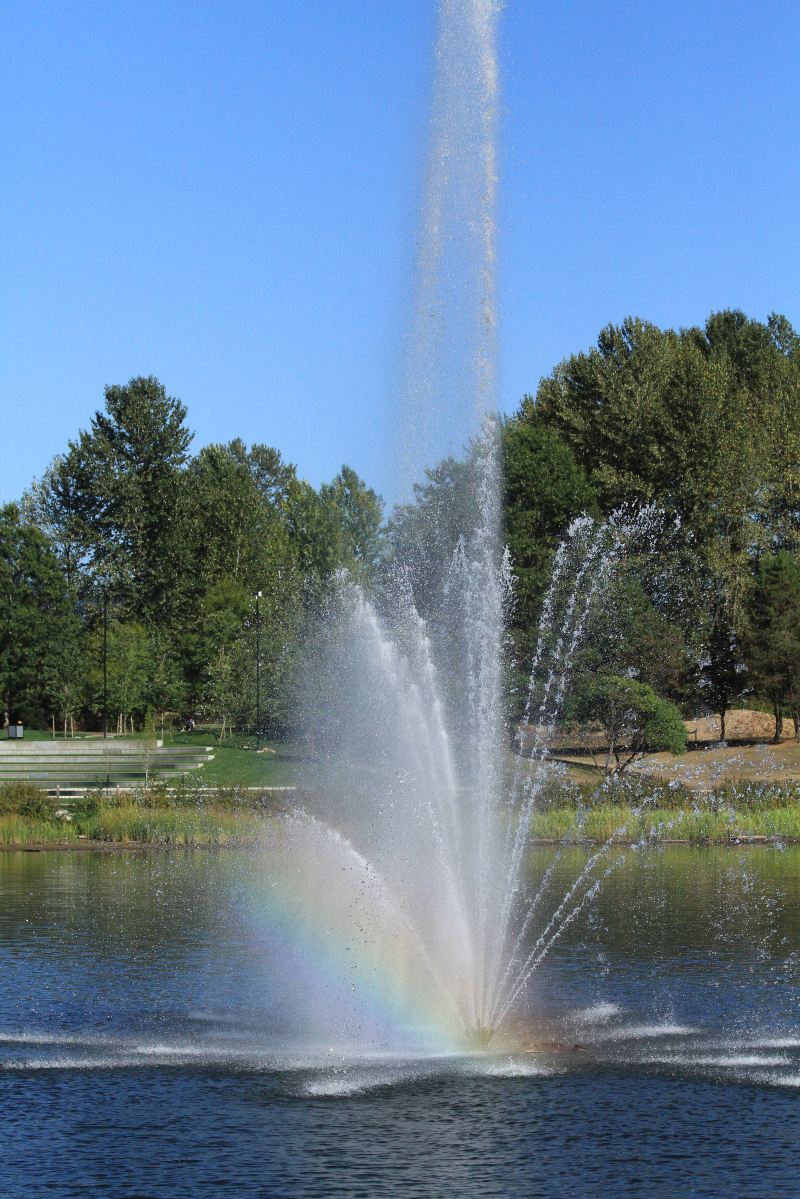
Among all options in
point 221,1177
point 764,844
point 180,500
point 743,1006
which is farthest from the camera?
point 180,500

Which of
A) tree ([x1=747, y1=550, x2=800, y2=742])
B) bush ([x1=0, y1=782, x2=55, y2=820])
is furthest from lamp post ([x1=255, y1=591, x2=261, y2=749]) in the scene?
tree ([x1=747, y1=550, x2=800, y2=742])

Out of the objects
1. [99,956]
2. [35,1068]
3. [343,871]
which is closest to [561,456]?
[343,871]

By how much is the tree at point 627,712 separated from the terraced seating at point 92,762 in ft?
47.8

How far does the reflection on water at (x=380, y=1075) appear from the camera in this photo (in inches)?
494

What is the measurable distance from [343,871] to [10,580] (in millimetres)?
43938

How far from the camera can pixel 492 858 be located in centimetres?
1922

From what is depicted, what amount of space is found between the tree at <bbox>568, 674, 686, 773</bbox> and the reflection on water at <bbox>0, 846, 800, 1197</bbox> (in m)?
26.4

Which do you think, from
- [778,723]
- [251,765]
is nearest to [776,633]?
[778,723]

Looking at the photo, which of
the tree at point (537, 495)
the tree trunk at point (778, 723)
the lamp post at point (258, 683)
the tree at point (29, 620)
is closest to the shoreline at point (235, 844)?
the lamp post at point (258, 683)

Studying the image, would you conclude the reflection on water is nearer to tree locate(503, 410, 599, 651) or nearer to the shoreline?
the shoreline

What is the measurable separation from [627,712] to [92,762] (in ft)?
67.6

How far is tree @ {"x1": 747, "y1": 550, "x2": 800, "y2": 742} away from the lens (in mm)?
59656

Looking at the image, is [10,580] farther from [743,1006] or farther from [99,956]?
[743,1006]

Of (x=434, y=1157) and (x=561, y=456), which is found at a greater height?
(x=561, y=456)
